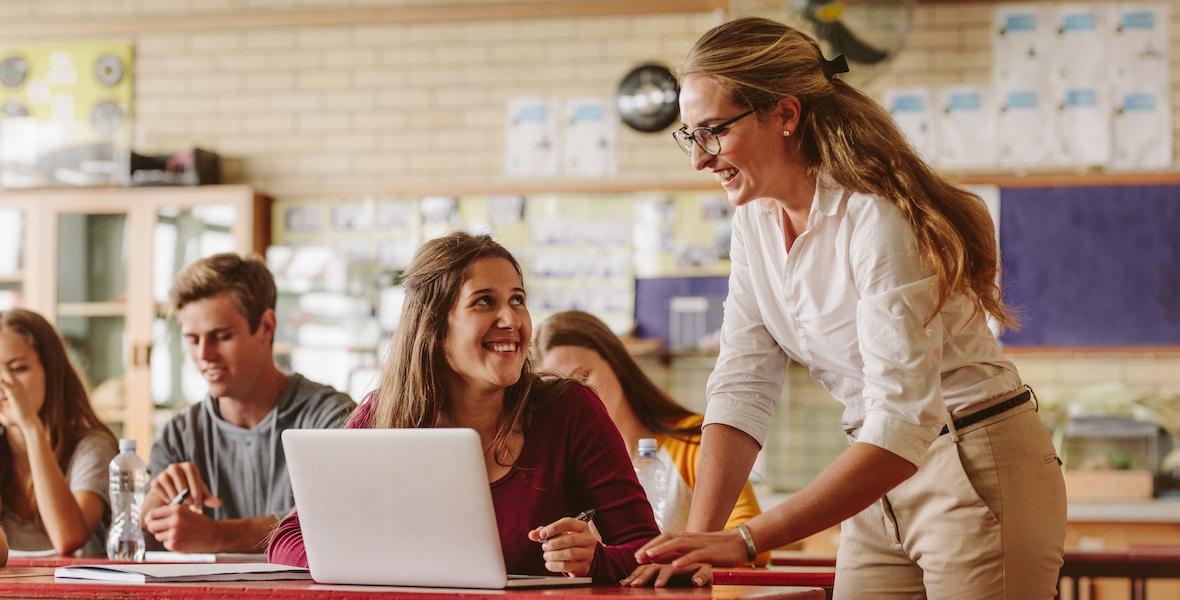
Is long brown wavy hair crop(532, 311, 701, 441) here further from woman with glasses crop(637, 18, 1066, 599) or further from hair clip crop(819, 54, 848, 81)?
hair clip crop(819, 54, 848, 81)

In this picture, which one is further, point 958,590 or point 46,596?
point 958,590

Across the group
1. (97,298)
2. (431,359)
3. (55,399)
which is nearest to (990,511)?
(431,359)

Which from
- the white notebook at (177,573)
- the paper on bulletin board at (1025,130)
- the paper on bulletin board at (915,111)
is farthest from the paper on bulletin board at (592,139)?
the white notebook at (177,573)

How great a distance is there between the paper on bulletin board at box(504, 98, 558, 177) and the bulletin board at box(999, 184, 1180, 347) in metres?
1.95

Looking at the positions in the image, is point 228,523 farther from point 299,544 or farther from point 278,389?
point 299,544

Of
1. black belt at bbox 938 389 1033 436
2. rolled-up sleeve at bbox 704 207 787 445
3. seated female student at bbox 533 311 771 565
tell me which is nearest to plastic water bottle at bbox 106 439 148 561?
seated female student at bbox 533 311 771 565

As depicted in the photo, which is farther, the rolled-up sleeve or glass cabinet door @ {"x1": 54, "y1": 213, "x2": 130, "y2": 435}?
glass cabinet door @ {"x1": 54, "y1": 213, "x2": 130, "y2": 435}

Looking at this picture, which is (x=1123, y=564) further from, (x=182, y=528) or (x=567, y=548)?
(x=182, y=528)

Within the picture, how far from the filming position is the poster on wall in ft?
19.1

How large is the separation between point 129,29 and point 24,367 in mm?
3214

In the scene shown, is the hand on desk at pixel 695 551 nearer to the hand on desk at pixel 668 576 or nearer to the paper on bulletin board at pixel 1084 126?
the hand on desk at pixel 668 576

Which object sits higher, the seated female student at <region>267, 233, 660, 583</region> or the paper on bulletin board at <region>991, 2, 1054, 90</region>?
the paper on bulletin board at <region>991, 2, 1054, 90</region>

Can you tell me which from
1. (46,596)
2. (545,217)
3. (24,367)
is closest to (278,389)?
(24,367)

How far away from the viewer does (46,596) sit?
5.22ft
